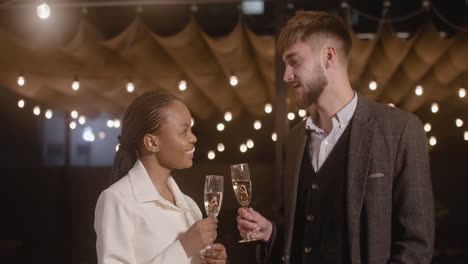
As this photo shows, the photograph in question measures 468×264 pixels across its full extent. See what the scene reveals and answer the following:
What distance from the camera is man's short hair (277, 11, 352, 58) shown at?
8.34 feet

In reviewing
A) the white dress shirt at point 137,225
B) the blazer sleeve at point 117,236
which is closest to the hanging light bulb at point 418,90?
the white dress shirt at point 137,225

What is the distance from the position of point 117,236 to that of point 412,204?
1089 mm

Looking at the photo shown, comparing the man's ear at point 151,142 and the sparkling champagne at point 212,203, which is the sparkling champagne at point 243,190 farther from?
the man's ear at point 151,142

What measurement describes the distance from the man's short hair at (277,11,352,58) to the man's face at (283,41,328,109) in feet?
0.19

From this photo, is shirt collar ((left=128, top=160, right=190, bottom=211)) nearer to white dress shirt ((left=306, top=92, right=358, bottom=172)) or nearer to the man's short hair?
white dress shirt ((left=306, top=92, right=358, bottom=172))

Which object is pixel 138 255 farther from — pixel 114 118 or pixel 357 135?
pixel 114 118

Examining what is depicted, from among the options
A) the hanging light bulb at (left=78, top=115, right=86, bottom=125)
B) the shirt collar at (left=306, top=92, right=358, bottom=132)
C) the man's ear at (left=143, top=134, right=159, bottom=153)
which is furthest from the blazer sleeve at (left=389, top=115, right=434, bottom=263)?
the hanging light bulb at (left=78, top=115, right=86, bottom=125)

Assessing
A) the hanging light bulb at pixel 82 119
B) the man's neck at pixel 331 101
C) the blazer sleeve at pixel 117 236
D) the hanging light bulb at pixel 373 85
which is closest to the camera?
the blazer sleeve at pixel 117 236

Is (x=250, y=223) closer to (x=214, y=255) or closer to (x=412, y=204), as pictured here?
(x=214, y=255)

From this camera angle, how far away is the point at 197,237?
2.12 m

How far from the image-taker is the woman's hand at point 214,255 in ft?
7.13

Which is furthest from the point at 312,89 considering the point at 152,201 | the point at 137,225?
the point at 137,225

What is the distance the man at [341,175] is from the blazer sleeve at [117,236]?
16.3 inches

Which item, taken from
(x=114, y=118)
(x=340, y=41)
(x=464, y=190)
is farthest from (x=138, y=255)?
(x=464, y=190)
